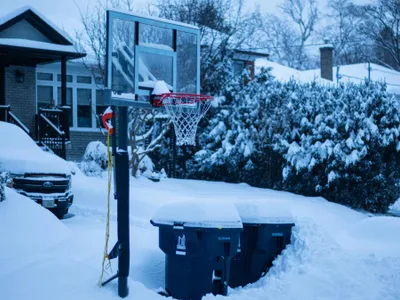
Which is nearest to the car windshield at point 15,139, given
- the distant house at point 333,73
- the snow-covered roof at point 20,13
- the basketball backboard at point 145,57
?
the basketball backboard at point 145,57

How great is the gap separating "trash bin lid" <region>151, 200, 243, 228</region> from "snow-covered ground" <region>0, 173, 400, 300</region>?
0.75 feet

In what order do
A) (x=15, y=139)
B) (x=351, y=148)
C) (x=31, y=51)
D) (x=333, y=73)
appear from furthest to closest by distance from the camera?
(x=333, y=73) → (x=31, y=51) → (x=351, y=148) → (x=15, y=139)

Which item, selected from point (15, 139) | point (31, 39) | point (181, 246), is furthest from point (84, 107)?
point (181, 246)

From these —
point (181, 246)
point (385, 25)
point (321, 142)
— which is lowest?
point (181, 246)

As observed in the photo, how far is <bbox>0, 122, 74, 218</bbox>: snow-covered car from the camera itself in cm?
1105

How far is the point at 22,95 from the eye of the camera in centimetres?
1905

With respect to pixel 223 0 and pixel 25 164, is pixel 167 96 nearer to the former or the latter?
pixel 25 164

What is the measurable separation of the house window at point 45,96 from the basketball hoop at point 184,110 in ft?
38.7

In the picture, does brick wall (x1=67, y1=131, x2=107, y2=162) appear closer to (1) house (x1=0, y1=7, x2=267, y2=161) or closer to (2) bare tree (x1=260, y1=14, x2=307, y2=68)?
(1) house (x1=0, y1=7, x2=267, y2=161)

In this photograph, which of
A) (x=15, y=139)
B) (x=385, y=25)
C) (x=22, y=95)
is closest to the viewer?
(x=15, y=139)

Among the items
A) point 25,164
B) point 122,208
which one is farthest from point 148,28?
point 25,164

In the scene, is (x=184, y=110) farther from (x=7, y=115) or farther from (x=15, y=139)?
(x=7, y=115)

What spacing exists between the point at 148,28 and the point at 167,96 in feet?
3.57

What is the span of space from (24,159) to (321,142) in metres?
7.57
